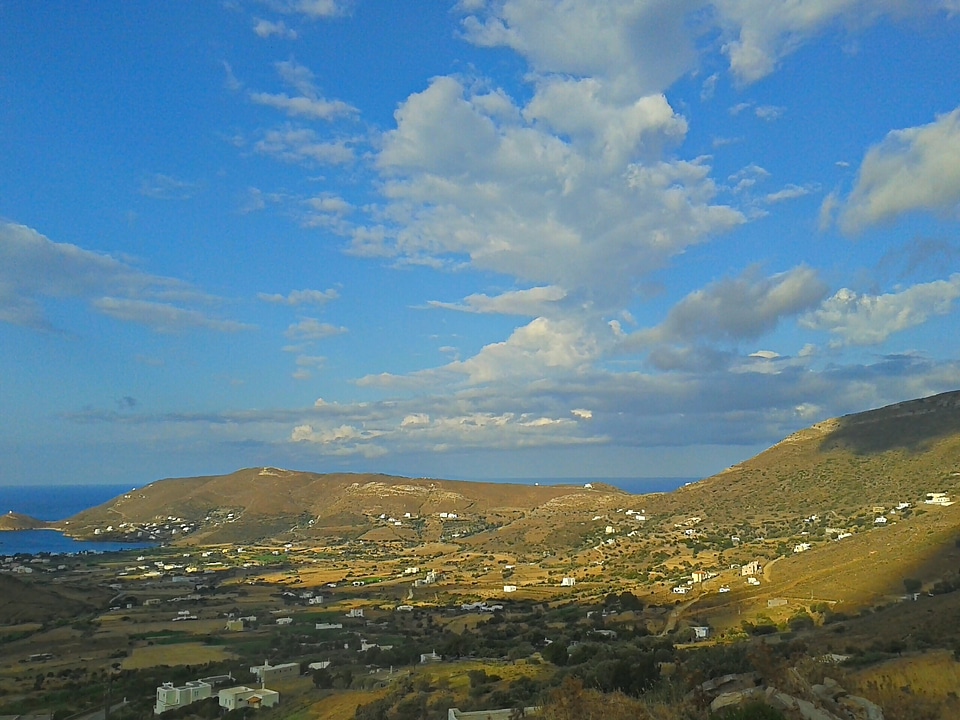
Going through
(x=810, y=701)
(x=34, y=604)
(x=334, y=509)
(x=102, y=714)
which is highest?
(x=334, y=509)

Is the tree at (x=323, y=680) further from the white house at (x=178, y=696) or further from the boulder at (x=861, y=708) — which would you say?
the boulder at (x=861, y=708)

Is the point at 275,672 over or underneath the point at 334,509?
underneath

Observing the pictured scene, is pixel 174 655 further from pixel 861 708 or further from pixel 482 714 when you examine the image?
pixel 861 708

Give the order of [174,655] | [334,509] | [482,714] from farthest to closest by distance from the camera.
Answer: [334,509] → [174,655] → [482,714]

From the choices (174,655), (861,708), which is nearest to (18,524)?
(174,655)

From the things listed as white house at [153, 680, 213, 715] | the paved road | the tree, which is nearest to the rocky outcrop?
the tree

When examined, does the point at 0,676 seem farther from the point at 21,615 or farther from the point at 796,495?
the point at 796,495

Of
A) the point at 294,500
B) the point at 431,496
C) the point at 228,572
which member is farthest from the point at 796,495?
the point at 294,500
